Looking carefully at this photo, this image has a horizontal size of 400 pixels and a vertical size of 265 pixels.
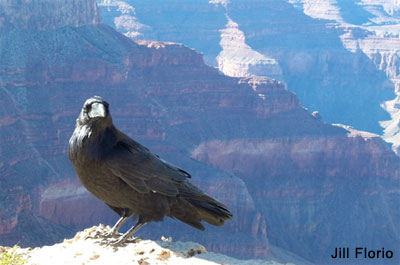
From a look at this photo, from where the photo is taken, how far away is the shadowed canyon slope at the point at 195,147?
1868 inches

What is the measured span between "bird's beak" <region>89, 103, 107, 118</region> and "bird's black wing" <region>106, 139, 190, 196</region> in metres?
0.66

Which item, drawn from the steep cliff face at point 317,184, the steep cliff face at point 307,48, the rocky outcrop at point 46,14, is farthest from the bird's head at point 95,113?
the steep cliff face at point 307,48

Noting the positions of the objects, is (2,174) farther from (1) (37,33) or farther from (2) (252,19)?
(2) (252,19)

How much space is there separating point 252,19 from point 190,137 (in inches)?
2343

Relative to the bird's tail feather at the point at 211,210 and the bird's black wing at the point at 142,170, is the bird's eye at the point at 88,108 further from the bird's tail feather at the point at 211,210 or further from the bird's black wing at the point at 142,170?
the bird's tail feather at the point at 211,210

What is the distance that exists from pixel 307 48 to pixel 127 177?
366 feet

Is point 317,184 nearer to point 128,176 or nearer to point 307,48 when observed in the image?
point 128,176

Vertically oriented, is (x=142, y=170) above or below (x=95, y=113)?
below

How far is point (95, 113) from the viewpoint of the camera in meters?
10.2

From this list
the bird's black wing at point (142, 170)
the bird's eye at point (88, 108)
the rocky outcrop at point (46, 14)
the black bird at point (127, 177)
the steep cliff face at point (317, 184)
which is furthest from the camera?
the steep cliff face at point (317, 184)

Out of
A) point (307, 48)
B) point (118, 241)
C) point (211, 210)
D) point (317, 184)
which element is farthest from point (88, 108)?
point (307, 48)

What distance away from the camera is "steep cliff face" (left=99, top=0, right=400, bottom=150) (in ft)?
366

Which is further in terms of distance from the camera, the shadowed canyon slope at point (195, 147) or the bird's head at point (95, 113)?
the shadowed canyon slope at point (195, 147)

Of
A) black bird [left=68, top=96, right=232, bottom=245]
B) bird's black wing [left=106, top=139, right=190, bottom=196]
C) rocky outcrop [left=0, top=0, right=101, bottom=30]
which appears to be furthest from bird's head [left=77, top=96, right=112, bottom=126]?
rocky outcrop [left=0, top=0, right=101, bottom=30]
